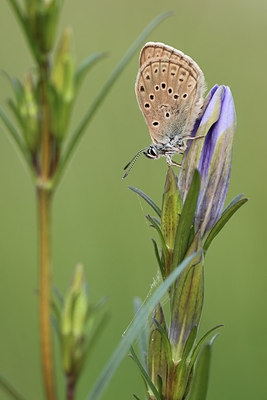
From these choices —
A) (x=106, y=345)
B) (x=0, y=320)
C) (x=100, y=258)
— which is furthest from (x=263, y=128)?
(x=0, y=320)

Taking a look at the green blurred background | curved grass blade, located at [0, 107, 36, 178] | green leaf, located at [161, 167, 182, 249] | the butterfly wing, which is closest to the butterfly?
the butterfly wing

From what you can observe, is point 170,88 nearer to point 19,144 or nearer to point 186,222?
point 186,222

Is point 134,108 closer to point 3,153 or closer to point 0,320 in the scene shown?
point 3,153

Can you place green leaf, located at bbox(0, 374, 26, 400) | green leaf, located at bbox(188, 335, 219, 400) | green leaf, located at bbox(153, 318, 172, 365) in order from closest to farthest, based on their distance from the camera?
green leaf, located at bbox(0, 374, 26, 400), green leaf, located at bbox(188, 335, 219, 400), green leaf, located at bbox(153, 318, 172, 365)

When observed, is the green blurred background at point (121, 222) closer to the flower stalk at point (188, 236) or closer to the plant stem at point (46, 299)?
the flower stalk at point (188, 236)

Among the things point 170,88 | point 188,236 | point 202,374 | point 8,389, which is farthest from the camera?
point 170,88

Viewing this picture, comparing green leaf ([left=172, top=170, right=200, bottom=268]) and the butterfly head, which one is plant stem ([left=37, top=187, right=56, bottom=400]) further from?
the butterfly head

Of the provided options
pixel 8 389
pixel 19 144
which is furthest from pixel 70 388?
pixel 19 144
